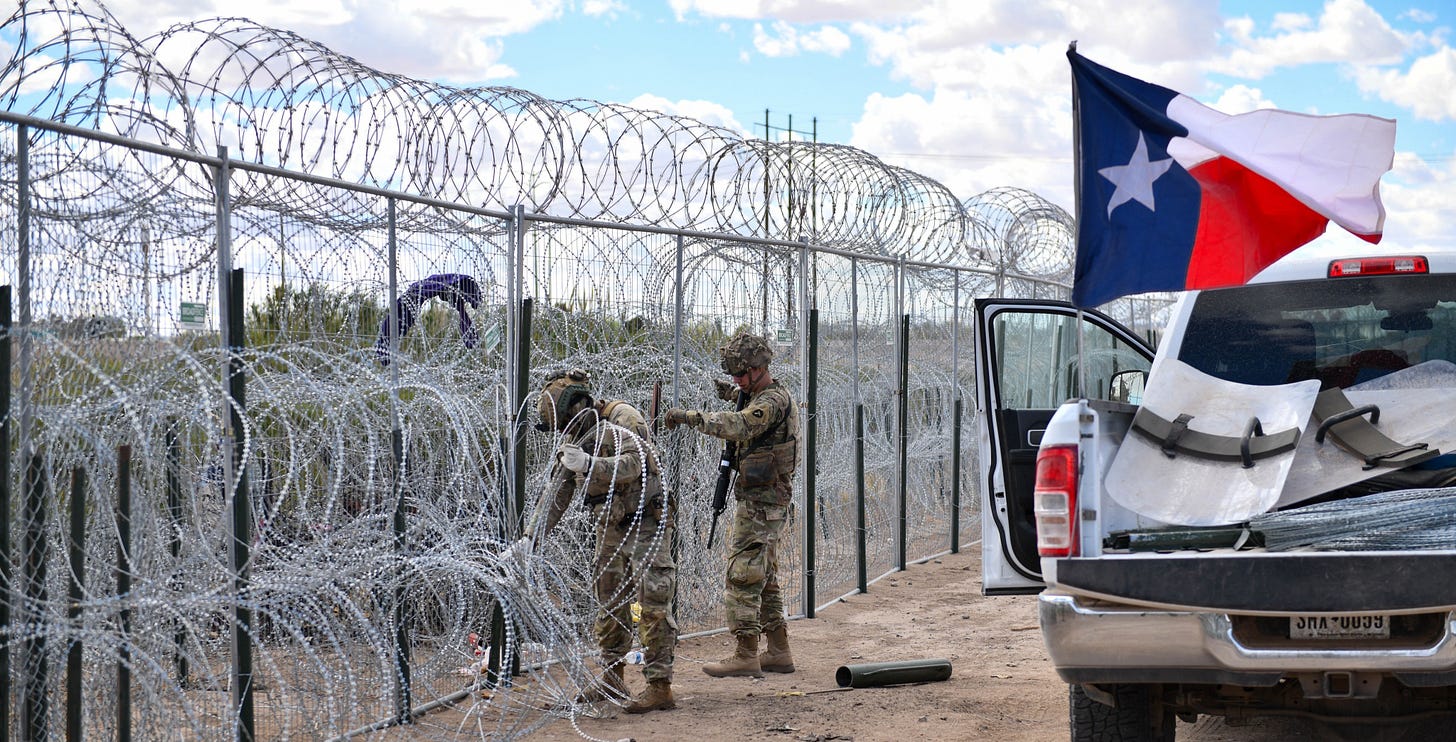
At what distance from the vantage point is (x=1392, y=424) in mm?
5004

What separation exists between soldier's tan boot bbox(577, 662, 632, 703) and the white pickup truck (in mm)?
1880

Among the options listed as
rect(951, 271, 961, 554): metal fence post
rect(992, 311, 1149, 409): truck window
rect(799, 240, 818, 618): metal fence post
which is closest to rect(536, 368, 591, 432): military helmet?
rect(799, 240, 818, 618): metal fence post

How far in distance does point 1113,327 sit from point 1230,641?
224 centimetres

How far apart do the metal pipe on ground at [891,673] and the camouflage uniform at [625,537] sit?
42.4 inches

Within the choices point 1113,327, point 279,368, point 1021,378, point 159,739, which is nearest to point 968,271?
point 1021,378

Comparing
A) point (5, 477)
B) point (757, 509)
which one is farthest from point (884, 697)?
point (5, 477)

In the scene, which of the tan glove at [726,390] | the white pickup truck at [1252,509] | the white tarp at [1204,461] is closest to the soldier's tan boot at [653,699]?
the tan glove at [726,390]

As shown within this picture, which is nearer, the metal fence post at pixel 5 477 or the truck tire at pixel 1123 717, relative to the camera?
the metal fence post at pixel 5 477

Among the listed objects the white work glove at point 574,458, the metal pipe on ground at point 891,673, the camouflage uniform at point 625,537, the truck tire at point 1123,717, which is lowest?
the metal pipe on ground at point 891,673

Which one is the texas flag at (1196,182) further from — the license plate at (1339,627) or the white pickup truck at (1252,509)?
the license plate at (1339,627)

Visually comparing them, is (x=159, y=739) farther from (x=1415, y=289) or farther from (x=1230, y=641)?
(x=1415, y=289)

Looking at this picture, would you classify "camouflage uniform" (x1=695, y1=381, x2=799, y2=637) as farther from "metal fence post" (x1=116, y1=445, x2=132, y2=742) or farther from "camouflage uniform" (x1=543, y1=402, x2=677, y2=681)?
"metal fence post" (x1=116, y1=445, x2=132, y2=742)

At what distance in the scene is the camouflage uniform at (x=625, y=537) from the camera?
637 cm

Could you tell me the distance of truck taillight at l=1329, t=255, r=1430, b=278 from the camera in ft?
17.5
